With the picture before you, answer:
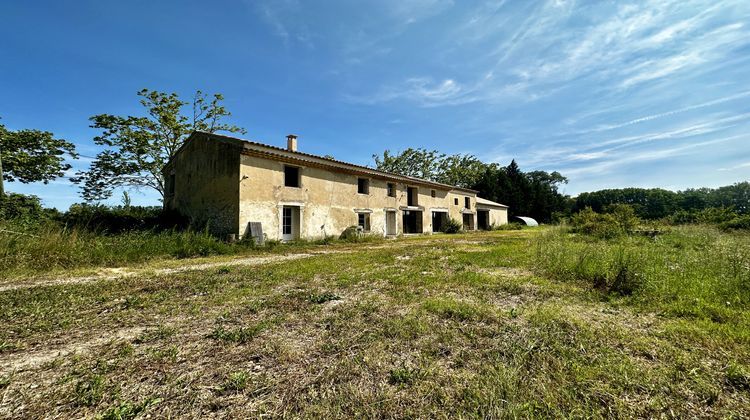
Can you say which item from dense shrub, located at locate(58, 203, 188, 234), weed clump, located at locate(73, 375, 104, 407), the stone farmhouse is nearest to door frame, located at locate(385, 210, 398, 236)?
the stone farmhouse

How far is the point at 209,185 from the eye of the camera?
1440 cm

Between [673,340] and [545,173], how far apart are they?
84.8 metres

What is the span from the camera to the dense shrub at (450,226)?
82.0 ft

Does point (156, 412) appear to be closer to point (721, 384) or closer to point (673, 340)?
point (721, 384)

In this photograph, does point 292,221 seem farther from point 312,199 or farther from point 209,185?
point 209,185

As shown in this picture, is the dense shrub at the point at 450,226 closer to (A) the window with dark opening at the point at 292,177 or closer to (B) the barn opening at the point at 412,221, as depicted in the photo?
(B) the barn opening at the point at 412,221

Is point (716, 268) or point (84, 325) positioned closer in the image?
point (84, 325)

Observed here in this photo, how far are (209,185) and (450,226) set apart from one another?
59.0 feet

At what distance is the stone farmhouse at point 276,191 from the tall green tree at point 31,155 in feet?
26.4

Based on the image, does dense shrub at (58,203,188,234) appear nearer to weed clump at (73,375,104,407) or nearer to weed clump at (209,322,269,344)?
weed clump at (209,322,269,344)

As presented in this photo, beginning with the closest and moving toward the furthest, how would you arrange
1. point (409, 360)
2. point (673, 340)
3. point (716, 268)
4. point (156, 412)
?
1. point (156, 412)
2. point (409, 360)
3. point (673, 340)
4. point (716, 268)

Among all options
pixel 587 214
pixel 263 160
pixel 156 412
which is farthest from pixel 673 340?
pixel 587 214

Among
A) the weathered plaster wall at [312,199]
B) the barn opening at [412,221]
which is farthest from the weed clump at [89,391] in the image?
the barn opening at [412,221]

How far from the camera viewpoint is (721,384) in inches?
87.0
